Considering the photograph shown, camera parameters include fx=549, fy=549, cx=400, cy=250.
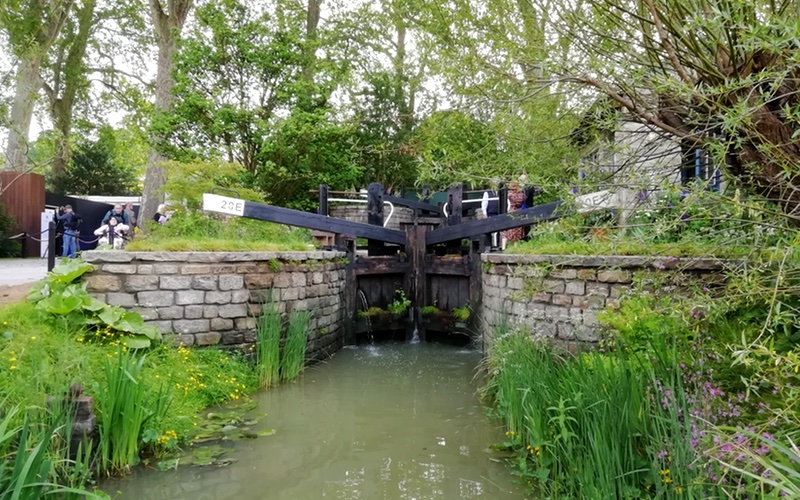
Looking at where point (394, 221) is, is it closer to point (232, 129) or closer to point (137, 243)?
point (232, 129)

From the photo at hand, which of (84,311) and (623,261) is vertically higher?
(623,261)

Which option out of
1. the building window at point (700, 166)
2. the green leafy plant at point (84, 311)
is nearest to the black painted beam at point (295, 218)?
the green leafy plant at point (84, 311)

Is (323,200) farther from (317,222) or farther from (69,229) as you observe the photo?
(69,229)

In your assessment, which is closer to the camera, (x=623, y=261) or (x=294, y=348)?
(x=623, y=261)

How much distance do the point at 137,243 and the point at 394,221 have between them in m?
8.89

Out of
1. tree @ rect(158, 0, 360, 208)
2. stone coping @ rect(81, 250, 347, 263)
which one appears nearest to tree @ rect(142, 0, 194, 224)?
tree @ rect(158, 0, 360, 208)

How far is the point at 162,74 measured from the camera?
38.5 feet

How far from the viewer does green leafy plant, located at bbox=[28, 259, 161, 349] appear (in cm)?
459

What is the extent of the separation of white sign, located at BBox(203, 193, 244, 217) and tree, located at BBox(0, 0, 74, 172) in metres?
1.90

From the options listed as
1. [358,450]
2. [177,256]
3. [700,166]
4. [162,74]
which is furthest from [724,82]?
[162,74]

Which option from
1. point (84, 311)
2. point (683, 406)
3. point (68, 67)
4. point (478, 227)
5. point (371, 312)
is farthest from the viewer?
point (68, 67)

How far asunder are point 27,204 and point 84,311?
11903 mm

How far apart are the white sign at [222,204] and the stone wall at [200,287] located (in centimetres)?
88

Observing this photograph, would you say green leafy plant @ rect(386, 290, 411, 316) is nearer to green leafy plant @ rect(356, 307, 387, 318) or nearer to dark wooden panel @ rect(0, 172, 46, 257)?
green leafy plant @ rect(356, 307, 387, 318)
